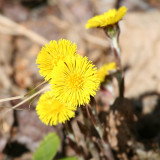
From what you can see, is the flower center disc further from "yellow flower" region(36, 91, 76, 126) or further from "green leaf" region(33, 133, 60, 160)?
"green leaf" region(33, 133, 60, 160)

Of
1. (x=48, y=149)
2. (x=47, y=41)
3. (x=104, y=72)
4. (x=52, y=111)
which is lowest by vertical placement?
(x=48, y=149)

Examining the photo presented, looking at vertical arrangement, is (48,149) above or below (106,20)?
below

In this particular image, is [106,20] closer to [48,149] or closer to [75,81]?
[75,81]

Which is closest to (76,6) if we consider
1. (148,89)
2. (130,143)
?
(148,89)

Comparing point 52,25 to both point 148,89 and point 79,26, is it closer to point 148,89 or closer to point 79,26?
point 79,26

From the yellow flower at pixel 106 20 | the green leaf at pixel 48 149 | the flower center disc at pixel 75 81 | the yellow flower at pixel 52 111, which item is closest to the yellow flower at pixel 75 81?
the flower center disc at pixel 75 81

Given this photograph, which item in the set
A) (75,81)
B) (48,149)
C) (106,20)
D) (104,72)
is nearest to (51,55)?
(75,81)
